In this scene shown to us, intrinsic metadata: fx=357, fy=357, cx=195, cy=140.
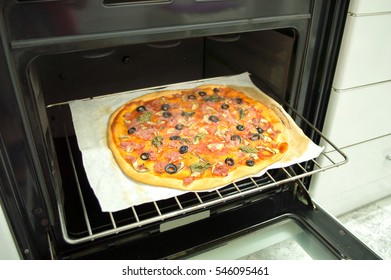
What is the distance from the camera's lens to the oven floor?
1.45 meters

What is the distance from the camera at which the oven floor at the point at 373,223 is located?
1.45m

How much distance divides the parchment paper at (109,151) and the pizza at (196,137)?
18mm

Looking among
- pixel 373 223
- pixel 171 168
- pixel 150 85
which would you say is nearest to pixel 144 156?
pixel 171 168

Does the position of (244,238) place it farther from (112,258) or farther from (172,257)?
(112,258)

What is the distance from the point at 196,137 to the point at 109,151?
10.0 inches

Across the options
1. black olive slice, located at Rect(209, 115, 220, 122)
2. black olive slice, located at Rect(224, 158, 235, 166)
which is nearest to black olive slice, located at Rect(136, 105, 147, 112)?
black olive slice, located at Rect(209, 115, 220, 122)

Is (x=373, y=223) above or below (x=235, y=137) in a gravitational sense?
below

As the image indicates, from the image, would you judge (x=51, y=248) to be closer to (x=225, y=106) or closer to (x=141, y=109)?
(x=141, y=109)

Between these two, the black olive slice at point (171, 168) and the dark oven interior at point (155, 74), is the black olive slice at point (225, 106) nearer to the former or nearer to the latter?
the dark oven interior at point (155, 74)

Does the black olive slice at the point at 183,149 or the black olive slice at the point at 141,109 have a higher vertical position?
the black olive slice at the point at 141,109

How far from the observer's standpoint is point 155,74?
4.69ft

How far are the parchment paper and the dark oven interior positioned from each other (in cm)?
4

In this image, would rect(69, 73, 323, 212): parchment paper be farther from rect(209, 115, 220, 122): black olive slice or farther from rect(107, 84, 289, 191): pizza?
rect(209, 115, 220, 122): black olive slice

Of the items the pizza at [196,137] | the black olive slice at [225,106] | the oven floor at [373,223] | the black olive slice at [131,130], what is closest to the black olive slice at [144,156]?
the pizza at [196,137]
